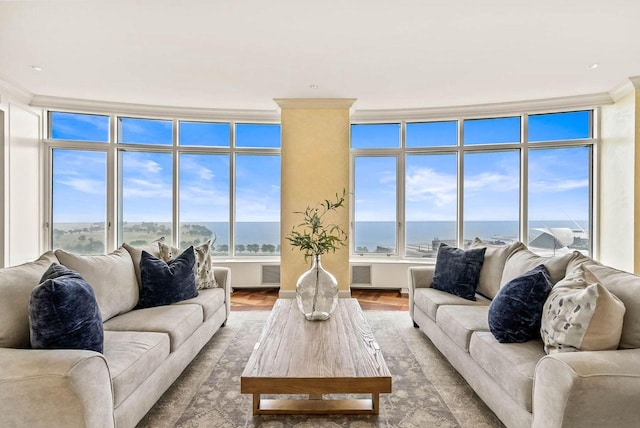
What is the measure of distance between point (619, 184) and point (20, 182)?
25.4 ft

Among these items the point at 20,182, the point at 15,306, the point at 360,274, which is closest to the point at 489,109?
the point at 360,274

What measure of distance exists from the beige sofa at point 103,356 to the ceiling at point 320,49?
1.95 metres

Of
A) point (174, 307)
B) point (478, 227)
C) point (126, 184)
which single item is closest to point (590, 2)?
point (478, 227)

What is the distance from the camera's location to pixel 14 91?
4184 mm

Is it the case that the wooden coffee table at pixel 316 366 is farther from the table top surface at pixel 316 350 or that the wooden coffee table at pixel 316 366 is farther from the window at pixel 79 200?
the window at pixel 79 200

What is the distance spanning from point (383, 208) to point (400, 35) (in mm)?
2851

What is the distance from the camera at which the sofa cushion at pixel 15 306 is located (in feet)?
5.24

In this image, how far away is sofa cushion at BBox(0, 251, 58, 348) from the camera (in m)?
1.60

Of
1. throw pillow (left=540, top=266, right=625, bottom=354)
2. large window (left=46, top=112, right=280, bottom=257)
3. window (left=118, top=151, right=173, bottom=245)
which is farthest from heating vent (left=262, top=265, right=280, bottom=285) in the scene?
throw pillow (left=540, top=266, right=625, bottom=354)

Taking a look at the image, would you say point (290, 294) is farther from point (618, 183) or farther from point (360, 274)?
point (618, 183)

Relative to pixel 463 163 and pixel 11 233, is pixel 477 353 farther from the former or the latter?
pixel 11 233

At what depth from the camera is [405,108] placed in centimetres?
496

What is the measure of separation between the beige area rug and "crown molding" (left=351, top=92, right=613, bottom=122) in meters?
3.36

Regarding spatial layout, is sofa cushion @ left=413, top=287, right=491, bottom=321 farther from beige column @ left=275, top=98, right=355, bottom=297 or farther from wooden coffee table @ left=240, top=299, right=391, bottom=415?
beige column @ left=275, top=98, right=355, bottom=297
